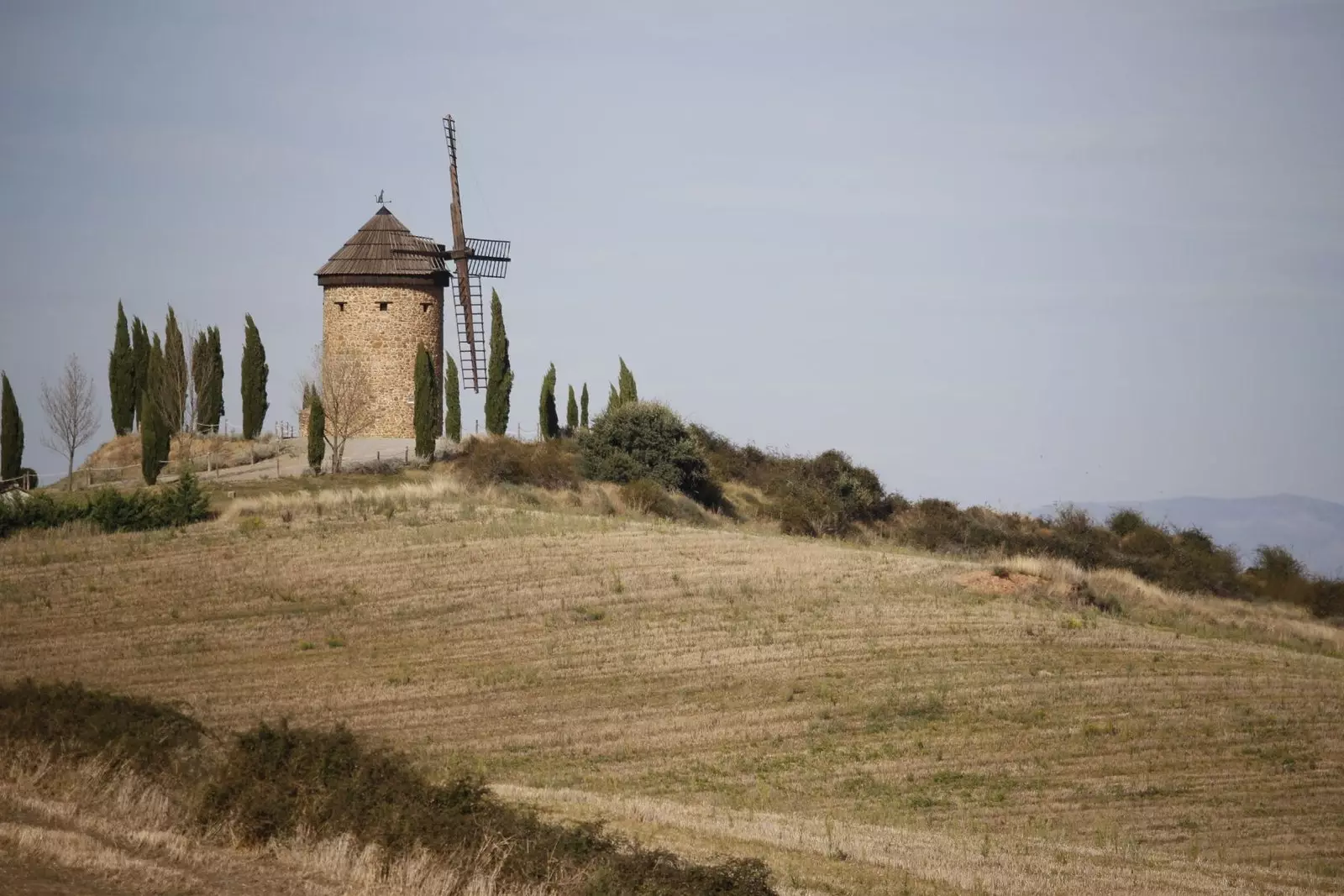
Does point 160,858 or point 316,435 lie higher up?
point 316,435

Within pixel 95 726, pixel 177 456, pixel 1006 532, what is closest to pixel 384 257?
pixel 177 456

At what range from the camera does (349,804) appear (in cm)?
1343

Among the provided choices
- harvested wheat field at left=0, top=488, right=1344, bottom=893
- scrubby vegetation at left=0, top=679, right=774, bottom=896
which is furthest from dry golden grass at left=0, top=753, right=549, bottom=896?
harvested wheat field at left=0, top=488, right=1344, bottom=893

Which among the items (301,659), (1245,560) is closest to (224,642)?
(301,659)

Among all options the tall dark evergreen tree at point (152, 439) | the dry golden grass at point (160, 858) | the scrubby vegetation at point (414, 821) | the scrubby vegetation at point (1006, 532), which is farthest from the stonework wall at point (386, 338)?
the dry golden grass at point (160, 858)

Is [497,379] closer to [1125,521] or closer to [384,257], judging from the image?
[384,257]

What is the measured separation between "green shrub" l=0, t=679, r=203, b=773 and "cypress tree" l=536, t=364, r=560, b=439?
42792 millimetres

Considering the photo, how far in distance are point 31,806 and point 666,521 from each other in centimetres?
3153

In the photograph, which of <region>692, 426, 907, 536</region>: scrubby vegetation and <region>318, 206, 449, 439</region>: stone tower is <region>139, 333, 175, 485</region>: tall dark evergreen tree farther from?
<region>692, 426, 907, 536</region>: scrubby vegetation

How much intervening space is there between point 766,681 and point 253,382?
1565 inches

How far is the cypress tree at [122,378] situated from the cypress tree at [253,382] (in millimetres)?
4600

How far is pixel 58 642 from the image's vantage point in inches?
1083

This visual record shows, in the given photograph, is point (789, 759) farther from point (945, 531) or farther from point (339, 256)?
point (339, 256)

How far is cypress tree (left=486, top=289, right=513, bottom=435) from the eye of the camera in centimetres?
5762
